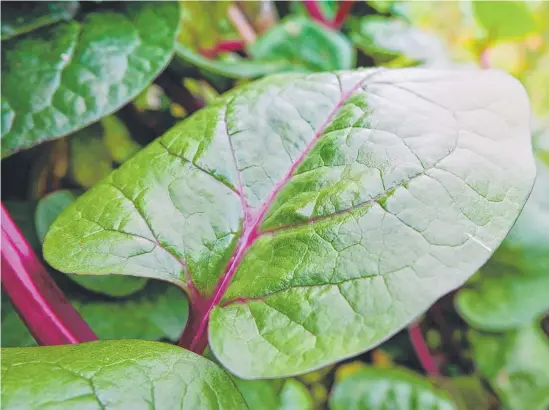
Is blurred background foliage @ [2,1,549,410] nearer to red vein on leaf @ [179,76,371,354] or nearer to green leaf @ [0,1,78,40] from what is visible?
green leaf @ [0,1,78,40]

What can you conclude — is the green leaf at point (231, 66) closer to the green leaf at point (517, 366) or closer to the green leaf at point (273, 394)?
the green leaf at point (273, 394)

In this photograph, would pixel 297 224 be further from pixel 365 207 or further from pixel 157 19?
pixel 157 19

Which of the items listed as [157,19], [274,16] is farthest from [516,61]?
[157,19]

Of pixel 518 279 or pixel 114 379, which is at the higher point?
pixel 114 379

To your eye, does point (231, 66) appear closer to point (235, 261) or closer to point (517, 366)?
point (235, 261)

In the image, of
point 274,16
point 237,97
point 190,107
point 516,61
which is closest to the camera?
point 237,97

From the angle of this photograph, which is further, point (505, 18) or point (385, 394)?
point (505, 18)

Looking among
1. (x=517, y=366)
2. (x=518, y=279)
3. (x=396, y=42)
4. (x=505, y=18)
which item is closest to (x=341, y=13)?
(x=396, y=42)
